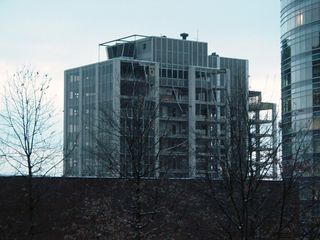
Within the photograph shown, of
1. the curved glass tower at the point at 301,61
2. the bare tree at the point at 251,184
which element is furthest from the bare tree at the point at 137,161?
the curved glass tower at the point at 301,61

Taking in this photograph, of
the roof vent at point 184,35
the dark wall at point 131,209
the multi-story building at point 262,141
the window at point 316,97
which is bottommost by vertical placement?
the dark wall at point 131,209


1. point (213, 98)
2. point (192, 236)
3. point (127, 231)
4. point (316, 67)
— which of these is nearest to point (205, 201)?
point (192, 236)

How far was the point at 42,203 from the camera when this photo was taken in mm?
24984

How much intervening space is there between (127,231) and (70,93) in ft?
286

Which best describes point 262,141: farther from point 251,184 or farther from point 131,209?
point 131,209

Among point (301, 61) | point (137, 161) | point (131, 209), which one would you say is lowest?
point (131, 209)

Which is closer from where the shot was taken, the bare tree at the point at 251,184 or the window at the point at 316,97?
the bare tree at the point at 251,184

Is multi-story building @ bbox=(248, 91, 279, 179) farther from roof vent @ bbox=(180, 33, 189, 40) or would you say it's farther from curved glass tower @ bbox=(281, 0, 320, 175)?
roof vent @ bbox=(180, 33, 189, 40)

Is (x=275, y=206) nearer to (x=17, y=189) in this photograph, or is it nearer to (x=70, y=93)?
(x=17, y=189)

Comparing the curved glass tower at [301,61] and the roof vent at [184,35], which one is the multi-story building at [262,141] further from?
the roof vent at [184,35]

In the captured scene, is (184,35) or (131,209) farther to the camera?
(184,35)

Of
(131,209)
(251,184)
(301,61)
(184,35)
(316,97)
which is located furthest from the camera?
(184,35)

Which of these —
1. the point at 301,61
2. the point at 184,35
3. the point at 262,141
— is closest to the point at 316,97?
the point at 301,61

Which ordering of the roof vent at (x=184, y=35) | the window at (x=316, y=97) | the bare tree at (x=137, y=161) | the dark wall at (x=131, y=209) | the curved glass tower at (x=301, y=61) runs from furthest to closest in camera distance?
1. the roof vent at (x=184, y=35)
2. the curved glass tower at (x=301, y=61)
3. the window at (x=316, y=97)
4. the bare tree at (x=137, y=161)
5. the dark wall at (x=131, y=209)
